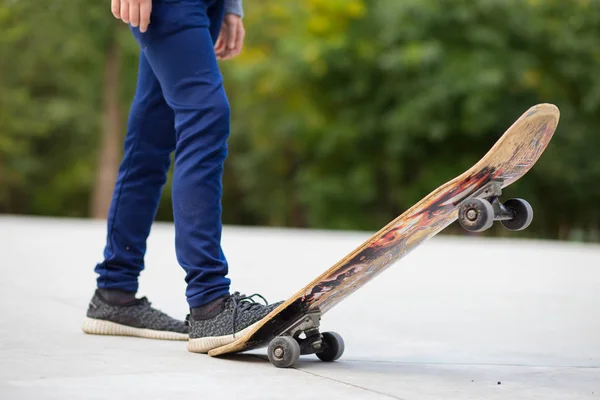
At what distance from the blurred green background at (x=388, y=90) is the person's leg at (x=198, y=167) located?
17.8 metres

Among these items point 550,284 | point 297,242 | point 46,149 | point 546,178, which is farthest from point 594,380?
point 46,149

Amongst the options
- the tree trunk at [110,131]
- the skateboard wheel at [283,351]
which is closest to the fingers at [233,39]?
the skateboard wheel at [283,351]

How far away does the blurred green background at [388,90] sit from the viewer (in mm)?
21781

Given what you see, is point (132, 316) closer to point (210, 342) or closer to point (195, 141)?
point (210, 342)

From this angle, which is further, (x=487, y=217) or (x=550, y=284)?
(x=550, y=284)

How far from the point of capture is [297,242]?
9.59 m

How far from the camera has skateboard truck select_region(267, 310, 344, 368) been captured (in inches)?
94.1

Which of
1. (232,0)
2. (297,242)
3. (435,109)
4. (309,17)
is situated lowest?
(297,242)

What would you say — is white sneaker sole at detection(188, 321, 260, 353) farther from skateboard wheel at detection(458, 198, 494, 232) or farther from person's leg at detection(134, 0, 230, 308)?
skateboard wheel at detection(458, 198, 494, 232)

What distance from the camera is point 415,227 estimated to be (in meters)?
2.36

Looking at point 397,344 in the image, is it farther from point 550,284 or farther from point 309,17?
point 309,17

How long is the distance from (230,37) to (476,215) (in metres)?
1.39

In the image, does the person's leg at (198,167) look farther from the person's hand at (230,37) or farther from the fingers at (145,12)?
the person's hand at (230,37)

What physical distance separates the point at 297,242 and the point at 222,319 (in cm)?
701
